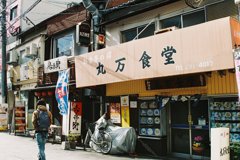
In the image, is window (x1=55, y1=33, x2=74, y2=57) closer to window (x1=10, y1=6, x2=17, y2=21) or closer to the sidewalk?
the sidewalk

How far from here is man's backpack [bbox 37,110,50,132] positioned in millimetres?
9508

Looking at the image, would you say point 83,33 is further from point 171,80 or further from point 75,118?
point 171,80

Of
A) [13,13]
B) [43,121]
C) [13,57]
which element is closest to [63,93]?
[43,121]

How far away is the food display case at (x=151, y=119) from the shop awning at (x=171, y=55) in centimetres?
201

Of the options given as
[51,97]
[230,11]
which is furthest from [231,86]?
[51,97]

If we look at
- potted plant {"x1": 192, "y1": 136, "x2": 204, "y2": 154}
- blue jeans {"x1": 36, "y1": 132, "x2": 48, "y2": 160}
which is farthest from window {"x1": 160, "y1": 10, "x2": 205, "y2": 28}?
blue jeans {"x1": 36, "y1": 132, "x2": 48, "y2": 160}

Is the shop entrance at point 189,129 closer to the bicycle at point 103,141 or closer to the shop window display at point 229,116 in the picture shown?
the shop window display at point 229,116

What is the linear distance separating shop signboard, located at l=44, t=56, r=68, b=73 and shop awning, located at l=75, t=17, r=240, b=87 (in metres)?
3.96

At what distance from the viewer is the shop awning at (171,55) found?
335 inches

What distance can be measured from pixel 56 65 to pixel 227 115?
1074 centimetres

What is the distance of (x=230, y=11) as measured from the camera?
10312 millimetres

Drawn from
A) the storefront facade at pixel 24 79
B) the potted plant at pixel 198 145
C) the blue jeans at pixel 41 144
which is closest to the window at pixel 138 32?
the potted plant at pixel 198 145

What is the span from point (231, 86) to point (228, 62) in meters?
1.80

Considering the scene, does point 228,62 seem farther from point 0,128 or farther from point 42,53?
point 0,128
